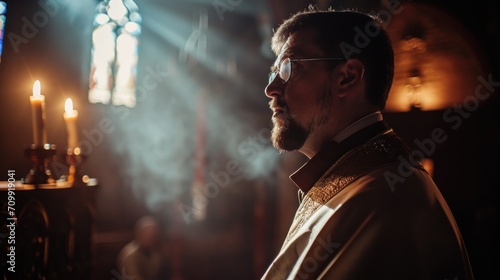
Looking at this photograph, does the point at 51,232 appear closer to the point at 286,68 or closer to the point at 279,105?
the point at 279,105

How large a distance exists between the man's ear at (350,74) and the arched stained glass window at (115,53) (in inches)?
320

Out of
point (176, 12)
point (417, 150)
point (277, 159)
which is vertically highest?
point (176, 12)

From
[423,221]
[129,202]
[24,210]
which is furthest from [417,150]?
[129,202]

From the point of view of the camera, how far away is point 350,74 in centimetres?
152

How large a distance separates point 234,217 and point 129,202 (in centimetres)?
258

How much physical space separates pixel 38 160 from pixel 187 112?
758 centimetres

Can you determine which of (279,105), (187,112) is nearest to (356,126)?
(279,105)

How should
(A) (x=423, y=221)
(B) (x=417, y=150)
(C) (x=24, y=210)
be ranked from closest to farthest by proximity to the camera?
(A) (x=423, y=221)
(C) (x=24, y=210)
(B) (x=417, y=150)

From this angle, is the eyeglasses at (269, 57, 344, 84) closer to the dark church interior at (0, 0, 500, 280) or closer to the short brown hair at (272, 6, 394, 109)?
the short brown hair at (272, 6, 394, 109)

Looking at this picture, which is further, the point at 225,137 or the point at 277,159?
the point at 225,137

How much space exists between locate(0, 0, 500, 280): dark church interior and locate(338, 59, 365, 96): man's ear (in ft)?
6.83

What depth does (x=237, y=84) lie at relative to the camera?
8.80 metres

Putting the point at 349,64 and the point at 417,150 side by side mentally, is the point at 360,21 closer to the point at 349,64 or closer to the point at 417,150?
the point at 349,64

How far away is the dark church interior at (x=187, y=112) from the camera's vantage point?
3.38 meters
